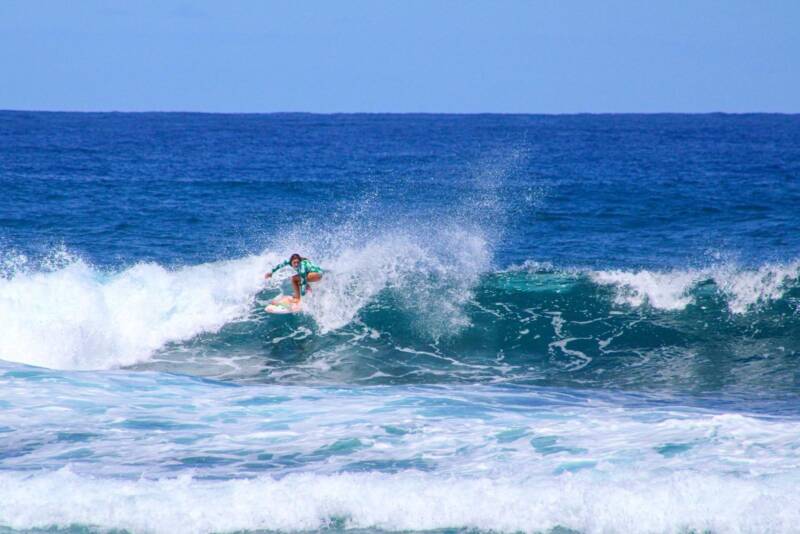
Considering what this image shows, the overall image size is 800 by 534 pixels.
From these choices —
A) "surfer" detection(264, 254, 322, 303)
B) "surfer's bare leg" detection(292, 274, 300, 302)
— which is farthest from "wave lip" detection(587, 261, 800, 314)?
"surfer's bare leg" detection(292, 274, 300, 302)

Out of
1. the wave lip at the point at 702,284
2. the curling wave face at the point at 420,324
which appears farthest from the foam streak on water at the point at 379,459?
the wave lip at the point at 702,284

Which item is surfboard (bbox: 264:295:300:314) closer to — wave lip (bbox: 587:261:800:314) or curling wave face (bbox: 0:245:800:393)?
curling wave face (bbox: 0:245:800:393)

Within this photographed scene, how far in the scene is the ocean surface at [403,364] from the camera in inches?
337

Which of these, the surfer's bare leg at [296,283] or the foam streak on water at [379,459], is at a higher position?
the surfer's bare leg at [296,283]

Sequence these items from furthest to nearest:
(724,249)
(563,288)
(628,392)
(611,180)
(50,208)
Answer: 1. (611,180)
2. (50,208)
3. (724,249)
4. (563,288)
5. (628,392)

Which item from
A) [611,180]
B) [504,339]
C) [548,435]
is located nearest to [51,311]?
[504,339]

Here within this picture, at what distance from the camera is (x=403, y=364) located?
15.6 metres

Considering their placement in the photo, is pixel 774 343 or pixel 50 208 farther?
pixel 50 208

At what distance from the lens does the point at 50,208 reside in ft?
107

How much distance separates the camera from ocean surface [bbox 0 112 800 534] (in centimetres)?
856

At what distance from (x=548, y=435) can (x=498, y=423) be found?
0.73m

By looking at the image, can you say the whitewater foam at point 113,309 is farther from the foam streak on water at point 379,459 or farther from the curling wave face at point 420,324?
the foam streak on water at point 379,459

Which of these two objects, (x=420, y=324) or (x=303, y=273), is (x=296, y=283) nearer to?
(x=303, y=273)

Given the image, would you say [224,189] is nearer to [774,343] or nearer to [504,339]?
[504,339]
